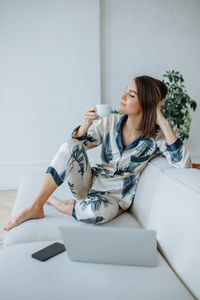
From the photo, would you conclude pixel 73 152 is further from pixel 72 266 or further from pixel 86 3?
pixel 86 3

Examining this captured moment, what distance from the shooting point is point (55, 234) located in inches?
58.7

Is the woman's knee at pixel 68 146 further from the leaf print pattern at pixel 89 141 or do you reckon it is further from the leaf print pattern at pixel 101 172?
the leaf print pattern at pixel 101 172

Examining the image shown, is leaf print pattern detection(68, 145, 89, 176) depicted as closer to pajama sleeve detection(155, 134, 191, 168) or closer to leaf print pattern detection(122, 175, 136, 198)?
leaf print pattern detection(122, 175, 136, 198)

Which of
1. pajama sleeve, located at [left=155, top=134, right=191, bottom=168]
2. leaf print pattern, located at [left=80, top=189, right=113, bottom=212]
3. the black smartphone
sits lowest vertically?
leaf print pattern, located at [left=80, top=189, right=113, bottom=212]

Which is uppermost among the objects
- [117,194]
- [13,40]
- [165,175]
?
[13,40]

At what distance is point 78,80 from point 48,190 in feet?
6.53

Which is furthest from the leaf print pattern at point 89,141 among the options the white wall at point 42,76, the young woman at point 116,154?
the white wall at point 42,76

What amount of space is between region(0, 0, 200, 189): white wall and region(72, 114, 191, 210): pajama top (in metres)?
1.65

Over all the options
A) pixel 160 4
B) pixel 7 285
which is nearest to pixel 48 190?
pixel 7 285

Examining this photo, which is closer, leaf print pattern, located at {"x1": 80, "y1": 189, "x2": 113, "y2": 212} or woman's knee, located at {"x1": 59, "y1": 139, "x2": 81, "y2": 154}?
leaf print pattern, located at {"x1": 80, "y1": 189, "x2": 113, "y2": 212}

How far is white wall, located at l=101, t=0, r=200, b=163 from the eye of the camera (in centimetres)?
349

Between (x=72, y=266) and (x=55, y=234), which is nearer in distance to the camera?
(x=72, y=266)

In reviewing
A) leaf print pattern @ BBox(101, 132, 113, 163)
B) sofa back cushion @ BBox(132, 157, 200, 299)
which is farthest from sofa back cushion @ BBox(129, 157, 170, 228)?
leaf print pattern @ BBox(101, 132, 113, 163)

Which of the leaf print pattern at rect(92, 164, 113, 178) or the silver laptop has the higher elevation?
the silver laptop
